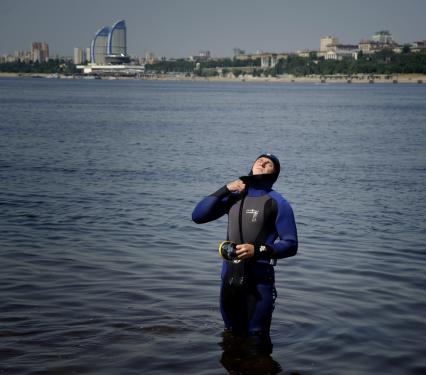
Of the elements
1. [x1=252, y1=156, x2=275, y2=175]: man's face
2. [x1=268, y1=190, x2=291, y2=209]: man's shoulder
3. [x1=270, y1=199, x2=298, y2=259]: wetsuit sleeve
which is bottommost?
[x1=270, y1=199, x2=298, y2=259]: wetsuit sleeve

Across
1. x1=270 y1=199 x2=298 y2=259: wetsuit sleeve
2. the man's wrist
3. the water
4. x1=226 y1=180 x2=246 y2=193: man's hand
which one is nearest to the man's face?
x1=226 y1=180 x2=246 y2=193: man's hand

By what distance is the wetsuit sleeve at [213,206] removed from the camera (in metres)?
7.91

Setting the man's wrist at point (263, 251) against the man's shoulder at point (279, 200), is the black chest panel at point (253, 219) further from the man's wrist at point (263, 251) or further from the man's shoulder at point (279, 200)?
the man's wrist at point (263, 251)

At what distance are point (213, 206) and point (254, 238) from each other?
0.53m

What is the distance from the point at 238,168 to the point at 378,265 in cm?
2018

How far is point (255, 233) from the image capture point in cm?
788

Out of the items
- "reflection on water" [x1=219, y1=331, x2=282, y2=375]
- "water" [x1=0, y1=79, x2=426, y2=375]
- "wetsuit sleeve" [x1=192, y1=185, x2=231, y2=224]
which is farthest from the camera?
"water" [x1=0, y1=79, x2=426, y2=375]

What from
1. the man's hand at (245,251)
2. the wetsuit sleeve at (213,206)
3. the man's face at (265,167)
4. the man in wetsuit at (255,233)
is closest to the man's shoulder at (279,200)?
the man in wetsuit at (255,233)

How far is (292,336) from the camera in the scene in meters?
9.63

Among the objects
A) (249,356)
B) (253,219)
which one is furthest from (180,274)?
(253,219)

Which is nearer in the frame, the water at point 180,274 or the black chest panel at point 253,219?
the black chest panel at point 253,219

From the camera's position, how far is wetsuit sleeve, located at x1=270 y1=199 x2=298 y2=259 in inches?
304

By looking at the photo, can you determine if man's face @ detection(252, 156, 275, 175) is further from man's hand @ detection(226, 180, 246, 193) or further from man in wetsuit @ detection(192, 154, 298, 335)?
man's hand @ detection(226, 180, 246, 193)

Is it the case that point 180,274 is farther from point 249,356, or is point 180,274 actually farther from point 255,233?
point 255,233
